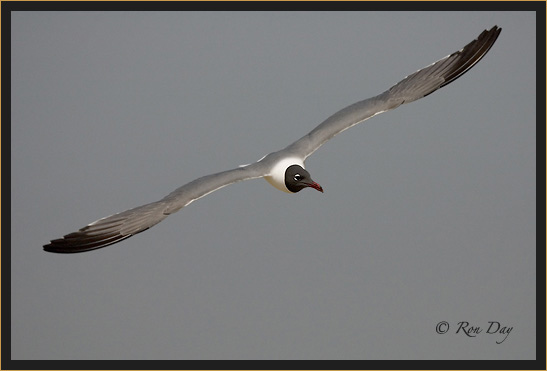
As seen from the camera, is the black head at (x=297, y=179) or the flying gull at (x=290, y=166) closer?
the flying gull at (x=290, y=166)

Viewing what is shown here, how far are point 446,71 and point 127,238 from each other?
9.33 feet

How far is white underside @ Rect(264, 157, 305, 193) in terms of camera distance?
7.04 m

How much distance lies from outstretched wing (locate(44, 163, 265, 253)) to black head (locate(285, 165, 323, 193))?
0.44m

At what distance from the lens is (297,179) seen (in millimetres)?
7031

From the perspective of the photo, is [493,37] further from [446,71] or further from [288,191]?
[288,191]

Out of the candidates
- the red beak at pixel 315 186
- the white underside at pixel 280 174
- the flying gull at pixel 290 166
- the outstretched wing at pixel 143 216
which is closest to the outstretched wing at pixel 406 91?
the flying gull at pixel 290 166

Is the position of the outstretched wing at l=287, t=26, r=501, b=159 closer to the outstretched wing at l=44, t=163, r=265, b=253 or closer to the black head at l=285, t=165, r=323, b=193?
the black head at l=285, t=165, r=323, b=193

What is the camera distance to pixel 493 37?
7.56m

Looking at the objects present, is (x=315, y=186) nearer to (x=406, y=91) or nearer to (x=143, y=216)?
(x=406, y=91)

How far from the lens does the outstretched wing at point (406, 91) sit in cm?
729

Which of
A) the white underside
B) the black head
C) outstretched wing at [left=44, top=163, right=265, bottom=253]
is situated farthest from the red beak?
outstretched wing at [left=44, top=163, right=265, bottom=253]

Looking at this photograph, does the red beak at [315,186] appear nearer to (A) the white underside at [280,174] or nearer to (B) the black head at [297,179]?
(B) the black head at [297,179]

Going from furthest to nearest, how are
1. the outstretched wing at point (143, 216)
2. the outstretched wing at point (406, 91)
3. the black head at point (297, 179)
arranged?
1. the outstretched wing at point (406, 91)
2. the black head at point (297, 179)
3. the outstretched wing at point (143, 216)

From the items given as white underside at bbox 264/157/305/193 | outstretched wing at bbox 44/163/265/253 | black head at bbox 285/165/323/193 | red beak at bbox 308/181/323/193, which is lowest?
red beak at bbox 308/181/323/193
